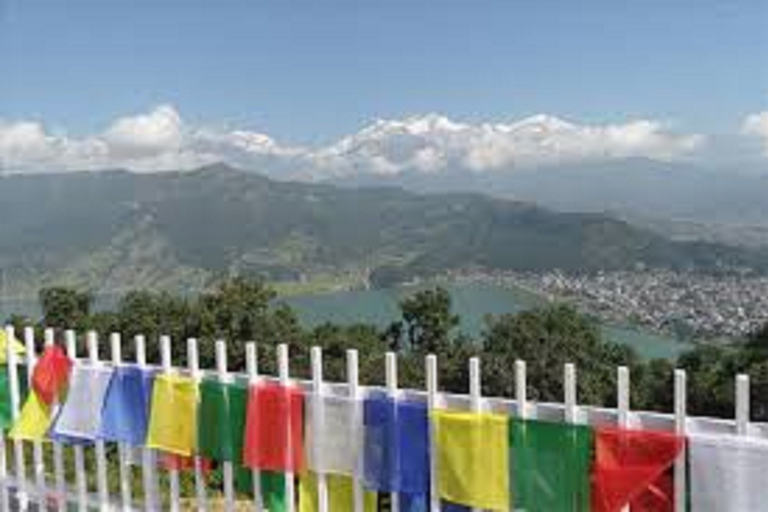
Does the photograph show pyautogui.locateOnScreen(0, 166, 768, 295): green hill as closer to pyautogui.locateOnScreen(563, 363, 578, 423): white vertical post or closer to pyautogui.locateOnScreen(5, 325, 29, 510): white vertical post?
pyautogui.locateOnScreen(5, 325, 29, 510): white vertical post

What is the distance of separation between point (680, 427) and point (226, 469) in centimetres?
238

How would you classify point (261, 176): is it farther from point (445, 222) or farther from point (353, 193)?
point (445, 222)

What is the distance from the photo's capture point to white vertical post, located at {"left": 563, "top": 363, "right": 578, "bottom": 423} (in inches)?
153

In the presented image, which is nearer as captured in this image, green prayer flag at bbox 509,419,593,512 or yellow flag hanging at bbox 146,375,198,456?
green prayer flag at bbox 509,419,593,512

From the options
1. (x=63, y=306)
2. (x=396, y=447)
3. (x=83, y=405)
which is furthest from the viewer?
(x=63, y=306)

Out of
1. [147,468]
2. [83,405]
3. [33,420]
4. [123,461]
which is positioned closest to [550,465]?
[147,468]

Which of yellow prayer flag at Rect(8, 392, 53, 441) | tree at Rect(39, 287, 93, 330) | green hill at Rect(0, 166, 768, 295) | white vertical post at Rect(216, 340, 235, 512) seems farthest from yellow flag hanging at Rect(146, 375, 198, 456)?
green hill at Rect(0, 166, 768, 295)

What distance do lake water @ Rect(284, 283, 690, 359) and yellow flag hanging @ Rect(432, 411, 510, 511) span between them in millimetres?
27171

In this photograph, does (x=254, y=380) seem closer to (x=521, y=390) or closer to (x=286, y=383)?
(x=286, y=383)

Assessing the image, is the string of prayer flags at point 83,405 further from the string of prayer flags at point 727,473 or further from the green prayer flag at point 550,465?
the string of prayer flags at point 727,473

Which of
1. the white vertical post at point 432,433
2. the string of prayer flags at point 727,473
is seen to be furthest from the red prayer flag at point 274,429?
the string of prayer flags at point 727,473

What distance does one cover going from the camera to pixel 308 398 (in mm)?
4816

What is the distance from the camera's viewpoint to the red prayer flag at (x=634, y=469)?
3.70 m

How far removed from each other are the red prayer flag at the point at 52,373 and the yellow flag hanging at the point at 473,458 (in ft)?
8.61
